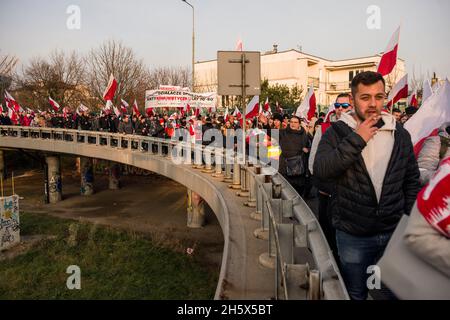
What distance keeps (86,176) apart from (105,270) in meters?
16.3

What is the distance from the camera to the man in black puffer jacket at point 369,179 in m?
2.76

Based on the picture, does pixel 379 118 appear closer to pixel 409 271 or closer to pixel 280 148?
pixel 409 271

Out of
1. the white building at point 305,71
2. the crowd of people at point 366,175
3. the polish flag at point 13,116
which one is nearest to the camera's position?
the crowd of people at point 366,175

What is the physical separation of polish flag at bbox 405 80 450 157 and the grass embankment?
38.3 ft

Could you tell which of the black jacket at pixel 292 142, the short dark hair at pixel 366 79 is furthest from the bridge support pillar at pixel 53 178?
the short dark hair at pixel 366 79

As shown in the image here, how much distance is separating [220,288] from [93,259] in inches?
667

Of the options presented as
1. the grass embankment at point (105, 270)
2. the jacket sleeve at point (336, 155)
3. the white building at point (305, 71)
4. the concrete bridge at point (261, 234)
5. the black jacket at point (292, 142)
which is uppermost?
the white building at point (305, 71)

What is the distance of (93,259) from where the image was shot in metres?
19.1

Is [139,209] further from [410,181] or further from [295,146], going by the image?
[410,181]

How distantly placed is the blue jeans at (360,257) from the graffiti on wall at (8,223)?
2171 centimetres

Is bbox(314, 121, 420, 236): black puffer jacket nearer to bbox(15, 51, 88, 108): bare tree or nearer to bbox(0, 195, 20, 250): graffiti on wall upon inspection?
bbox(0, 195, 20, 250): graffiti on wall

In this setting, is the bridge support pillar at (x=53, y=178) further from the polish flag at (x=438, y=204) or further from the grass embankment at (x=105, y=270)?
the polish flag at (x=438, y=204)

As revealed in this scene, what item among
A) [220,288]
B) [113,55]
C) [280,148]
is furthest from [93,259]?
[113,55]

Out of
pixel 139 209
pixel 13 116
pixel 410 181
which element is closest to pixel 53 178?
pixel 13 116
